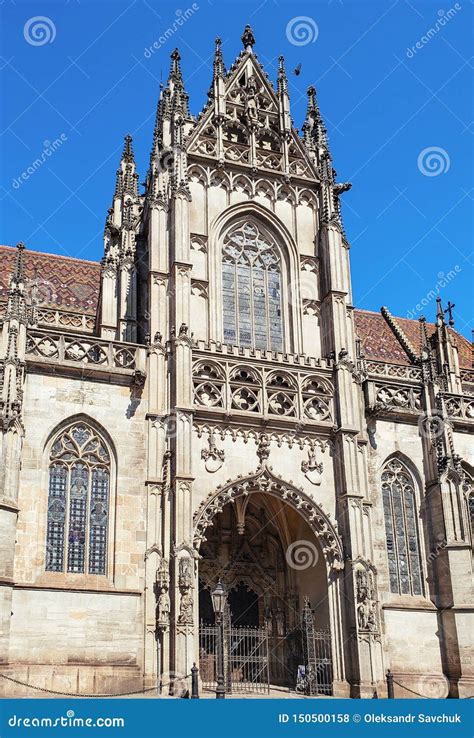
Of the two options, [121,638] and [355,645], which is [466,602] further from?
[121,638]

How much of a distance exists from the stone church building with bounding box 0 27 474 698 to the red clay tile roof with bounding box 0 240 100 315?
1.23 m

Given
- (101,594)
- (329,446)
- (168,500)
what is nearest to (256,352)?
A: (329,446)

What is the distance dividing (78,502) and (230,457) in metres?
3.92

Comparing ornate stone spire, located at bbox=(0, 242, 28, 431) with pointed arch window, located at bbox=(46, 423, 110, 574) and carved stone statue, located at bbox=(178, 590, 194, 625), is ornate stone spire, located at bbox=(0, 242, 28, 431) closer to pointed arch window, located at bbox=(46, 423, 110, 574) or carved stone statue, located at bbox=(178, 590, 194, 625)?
pointed arch window, located at bbox=(46, 423, 110, 574)

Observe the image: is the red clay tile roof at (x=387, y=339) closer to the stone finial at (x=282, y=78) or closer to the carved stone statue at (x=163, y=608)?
the stone finial at (x=282, y=78)

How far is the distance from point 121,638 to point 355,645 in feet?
18.4

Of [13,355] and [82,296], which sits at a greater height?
[82,296]

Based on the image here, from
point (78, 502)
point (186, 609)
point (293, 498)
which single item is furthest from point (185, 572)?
point (293, 498)

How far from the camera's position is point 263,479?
21688mm

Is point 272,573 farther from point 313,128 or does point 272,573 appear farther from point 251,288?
point 313,128

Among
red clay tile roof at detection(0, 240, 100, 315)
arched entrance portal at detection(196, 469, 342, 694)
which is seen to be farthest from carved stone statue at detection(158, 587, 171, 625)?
red clay tile roof at detection(0, 240, 100, 315)

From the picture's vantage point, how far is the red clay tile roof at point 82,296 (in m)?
29.4

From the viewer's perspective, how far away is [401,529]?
23.5 meters

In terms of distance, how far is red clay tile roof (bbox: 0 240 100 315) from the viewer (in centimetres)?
2905
